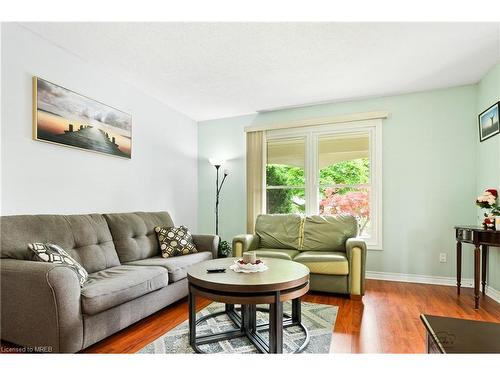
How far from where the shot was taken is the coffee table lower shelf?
1767mm

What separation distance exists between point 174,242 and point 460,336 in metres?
2.75

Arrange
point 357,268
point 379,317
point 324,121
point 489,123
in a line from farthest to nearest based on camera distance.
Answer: point 324,121, point 489,123, point 357,268, point 379,317

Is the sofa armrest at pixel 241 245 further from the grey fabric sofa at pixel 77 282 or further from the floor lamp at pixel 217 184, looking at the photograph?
the floor lamp at pixel 217 184

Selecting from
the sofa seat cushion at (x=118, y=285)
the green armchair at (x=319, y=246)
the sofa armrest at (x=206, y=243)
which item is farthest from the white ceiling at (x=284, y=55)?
the sofa seat cushion at (x=118, y=285)

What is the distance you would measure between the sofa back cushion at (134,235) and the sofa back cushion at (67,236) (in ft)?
0.30

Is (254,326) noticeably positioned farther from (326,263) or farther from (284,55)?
(284,55)

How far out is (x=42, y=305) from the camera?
1.77m

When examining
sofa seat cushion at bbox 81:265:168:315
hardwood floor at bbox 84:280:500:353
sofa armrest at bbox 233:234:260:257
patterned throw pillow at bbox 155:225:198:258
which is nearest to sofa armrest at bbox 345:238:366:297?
hardwood floor at bbox 84:280:500:353

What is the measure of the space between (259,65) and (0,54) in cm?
218

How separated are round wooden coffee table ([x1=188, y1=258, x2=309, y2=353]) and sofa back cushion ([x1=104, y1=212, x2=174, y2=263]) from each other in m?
1.04

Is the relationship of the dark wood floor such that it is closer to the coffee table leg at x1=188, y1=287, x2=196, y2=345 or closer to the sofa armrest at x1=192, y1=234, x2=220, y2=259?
the coffee table leg at x1=188, y1=287, x2=196, y2=345

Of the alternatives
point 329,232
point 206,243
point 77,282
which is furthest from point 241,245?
point 77,282
